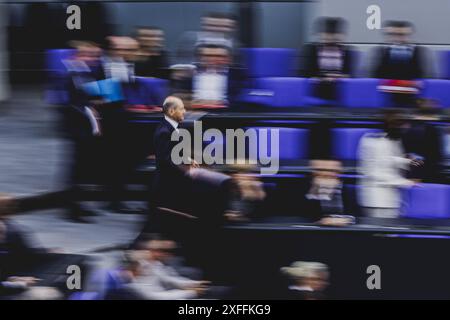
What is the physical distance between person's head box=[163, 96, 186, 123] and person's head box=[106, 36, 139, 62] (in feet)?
3.05

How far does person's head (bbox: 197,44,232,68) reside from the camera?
26.5ft

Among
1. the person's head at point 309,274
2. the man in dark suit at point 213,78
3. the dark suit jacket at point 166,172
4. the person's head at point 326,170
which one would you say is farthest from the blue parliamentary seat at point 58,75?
the person's head at point 309,274

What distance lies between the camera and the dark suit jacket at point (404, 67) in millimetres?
8422

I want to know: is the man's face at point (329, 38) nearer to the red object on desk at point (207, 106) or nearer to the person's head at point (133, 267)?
the red object on desk at point (207, 106)

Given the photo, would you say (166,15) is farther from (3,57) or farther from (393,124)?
(393,124)

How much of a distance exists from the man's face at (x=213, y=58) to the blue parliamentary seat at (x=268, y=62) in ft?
2.94

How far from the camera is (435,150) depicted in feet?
25.6

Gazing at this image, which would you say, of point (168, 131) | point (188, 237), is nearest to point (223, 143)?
point (168, 131)

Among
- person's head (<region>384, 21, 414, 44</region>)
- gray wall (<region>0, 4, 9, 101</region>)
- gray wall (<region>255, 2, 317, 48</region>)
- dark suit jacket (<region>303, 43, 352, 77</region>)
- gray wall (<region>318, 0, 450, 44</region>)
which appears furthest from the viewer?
gray wall (<region>0, 4, 9, 101</region>)

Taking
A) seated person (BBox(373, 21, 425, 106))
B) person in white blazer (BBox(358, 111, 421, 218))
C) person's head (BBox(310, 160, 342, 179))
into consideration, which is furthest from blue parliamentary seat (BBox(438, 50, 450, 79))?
person's head (BBox(310, 160, 342, 179))

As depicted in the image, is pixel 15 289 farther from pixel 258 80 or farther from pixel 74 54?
pixel 258 80

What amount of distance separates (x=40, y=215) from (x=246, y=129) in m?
1.77

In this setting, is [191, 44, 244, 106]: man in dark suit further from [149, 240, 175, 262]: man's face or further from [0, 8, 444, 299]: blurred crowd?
[149, 240, 175, 262]: man's face
